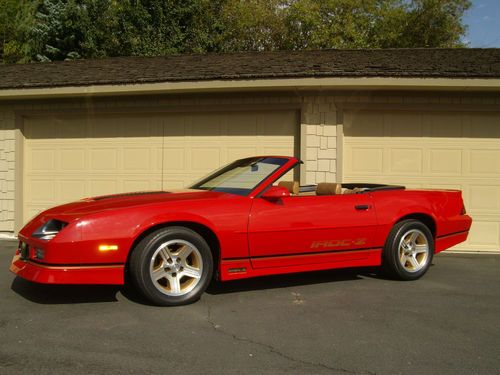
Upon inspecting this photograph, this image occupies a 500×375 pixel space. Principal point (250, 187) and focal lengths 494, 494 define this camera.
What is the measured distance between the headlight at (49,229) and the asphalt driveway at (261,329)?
0.64m

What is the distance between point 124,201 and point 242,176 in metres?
1.28

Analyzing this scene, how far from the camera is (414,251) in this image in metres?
5.60

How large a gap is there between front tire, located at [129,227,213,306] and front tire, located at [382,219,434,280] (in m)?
2.11

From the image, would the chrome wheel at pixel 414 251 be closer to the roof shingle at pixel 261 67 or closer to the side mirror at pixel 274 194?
the side mirror at pixel 274 194

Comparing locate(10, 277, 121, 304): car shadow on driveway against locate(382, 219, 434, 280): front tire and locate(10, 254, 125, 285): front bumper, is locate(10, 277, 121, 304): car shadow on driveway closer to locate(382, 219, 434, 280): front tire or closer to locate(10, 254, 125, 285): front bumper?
locate(10, 254, 125, 285): front bumper

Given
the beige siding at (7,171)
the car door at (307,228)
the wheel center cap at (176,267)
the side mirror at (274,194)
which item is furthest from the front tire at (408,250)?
the beige siding at (7,171)

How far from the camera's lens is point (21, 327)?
3.74 meters

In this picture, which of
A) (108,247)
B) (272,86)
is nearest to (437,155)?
(272,86)

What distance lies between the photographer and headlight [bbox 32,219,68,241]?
4.08m

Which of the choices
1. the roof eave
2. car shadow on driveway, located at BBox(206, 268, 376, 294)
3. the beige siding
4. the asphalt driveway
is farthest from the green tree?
the asphalt driveway

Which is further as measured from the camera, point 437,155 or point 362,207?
point 437,155

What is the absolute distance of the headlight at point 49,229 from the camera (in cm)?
408

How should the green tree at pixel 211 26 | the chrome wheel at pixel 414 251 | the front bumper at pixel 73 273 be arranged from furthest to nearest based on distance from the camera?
the green tree at pixel 211 26 < the chrome wheel at pixel 414 251 < the front bumper at pixel 73 273

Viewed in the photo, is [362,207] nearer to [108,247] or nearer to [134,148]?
[108,247]
